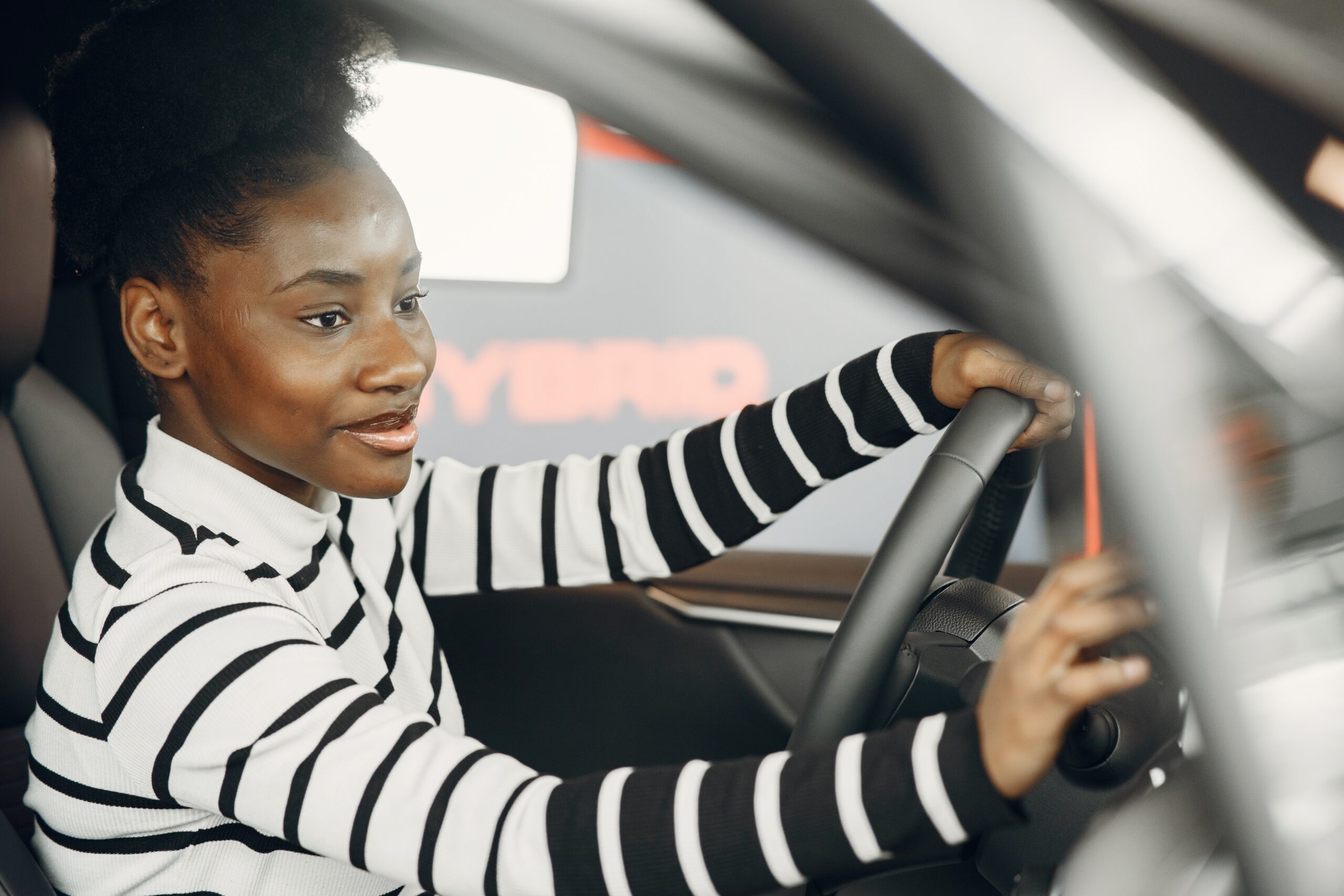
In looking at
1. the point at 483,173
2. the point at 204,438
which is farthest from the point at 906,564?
the point at 483,173

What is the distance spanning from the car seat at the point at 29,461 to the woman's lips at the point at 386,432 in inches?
20.1

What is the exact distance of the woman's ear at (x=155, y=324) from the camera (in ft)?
2.36

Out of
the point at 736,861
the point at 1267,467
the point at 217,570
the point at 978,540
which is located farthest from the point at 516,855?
the point at 978,540

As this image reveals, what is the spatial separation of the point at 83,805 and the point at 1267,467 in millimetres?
726

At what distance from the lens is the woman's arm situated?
839mm

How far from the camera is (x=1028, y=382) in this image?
2.12 feet

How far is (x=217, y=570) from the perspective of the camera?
675 millimetres

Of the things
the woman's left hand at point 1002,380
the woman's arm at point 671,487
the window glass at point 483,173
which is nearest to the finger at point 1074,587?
the woman's left hand at point 1002,380

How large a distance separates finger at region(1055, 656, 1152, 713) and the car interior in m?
0.02

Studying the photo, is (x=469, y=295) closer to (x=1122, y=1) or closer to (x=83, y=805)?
(x=83, y=805)

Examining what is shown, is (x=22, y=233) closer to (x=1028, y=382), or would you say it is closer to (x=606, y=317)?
(x=1028, y=382)

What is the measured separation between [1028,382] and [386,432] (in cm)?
44

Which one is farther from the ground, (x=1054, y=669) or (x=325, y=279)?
(x=325, y=279)

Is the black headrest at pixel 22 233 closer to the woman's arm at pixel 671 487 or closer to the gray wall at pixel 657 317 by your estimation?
the woman's arm at pixel 671 487
